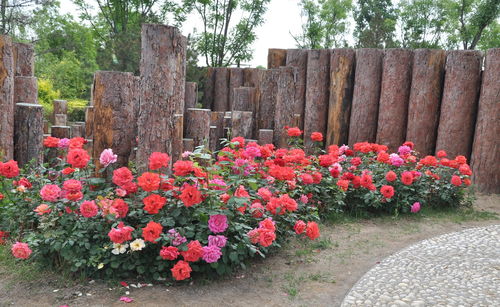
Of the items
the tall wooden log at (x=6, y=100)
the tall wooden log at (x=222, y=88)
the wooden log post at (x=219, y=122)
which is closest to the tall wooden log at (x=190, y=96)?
the wooden log post at (x=219, y=122)

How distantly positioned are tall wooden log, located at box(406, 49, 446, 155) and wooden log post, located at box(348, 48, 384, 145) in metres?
0.53

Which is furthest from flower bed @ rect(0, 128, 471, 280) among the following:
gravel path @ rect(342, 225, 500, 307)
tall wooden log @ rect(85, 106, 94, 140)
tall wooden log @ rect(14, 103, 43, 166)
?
tall wooden log @ rect(85, 106, 94, 140)

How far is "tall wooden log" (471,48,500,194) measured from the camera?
650cm

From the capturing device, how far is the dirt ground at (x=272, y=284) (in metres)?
3.15

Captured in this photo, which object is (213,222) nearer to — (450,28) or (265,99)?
(265,99)

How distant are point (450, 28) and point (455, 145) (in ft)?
88.0

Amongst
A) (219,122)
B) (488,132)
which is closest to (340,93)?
(219,122)

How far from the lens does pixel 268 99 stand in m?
7.33

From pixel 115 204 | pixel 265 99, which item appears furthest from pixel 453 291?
pixel 265 99

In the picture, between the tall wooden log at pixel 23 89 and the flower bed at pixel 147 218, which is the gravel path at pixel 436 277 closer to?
the flower bed at pixel 147 218

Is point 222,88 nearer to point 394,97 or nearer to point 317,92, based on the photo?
point 317,92

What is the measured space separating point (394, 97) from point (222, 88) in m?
4.50

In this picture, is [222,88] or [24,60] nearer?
[24,60]

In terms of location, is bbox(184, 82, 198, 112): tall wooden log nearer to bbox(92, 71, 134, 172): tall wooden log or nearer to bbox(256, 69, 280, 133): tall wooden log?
bbox(256, 69, 280, 133): tall wooden log
